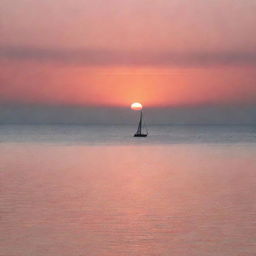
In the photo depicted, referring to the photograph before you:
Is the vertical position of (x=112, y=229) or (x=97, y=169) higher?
(x=112, y=229)

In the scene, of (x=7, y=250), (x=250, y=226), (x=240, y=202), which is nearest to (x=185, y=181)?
(x=240, y=202)

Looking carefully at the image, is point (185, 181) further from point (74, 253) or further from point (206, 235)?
point (74, 253)

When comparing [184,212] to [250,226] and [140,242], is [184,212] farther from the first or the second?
[140,242]

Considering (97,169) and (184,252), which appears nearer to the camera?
(184,252)

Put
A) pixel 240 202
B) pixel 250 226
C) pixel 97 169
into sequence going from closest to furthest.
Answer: pixel 250 226 < pixel 240 202 < pixel 97 169

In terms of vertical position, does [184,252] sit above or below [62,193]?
above

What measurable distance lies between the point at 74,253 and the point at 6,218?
3021mm

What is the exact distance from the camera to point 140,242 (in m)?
8.19

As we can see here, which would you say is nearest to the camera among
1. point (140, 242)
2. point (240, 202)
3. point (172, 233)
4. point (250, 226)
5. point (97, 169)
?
point (140, 242)

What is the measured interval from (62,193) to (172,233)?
5.74 m

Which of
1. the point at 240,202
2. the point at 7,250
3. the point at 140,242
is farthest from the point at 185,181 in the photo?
the point at 7,250

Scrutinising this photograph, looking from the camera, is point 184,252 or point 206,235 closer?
point 184,252

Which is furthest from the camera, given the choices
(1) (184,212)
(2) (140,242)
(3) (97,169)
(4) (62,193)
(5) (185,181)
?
(3) (97,169)

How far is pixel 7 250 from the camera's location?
24.7 feet
